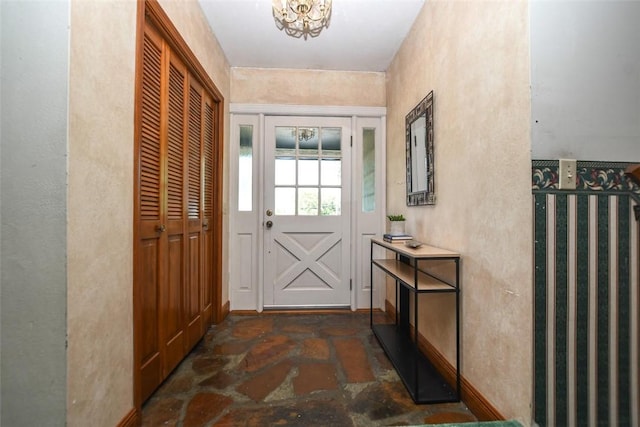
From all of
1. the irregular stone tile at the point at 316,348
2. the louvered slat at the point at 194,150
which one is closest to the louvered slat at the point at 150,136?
the louvered slat at the point at 194,150

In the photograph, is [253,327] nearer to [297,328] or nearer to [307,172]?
[297,328]

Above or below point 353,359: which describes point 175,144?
above

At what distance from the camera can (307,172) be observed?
290 centimetres

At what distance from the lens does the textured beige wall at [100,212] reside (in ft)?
3.13

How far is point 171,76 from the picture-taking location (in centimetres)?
172

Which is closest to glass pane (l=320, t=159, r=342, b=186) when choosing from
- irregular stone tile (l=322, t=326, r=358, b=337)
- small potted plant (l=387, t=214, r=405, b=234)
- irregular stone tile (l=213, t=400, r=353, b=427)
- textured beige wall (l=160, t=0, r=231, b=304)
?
small potted plant (l=387, t=214, r=405, b=234)

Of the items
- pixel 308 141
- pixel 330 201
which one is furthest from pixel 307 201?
pixel 308 141

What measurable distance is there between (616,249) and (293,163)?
240 cm

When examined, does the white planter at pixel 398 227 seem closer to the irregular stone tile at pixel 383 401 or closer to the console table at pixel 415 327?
the console table at pixel 415 327

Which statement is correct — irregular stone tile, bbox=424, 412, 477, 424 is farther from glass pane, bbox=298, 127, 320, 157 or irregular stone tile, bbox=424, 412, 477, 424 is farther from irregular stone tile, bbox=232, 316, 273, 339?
glass pane, bbox=298, 127, 320, 157

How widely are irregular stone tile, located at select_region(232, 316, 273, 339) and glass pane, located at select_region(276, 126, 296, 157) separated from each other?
165 centimetres

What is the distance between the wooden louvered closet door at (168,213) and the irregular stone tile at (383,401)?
1143mm

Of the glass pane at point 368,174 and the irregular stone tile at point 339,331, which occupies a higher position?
the glass pane at point 368,174

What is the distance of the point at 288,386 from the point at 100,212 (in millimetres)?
1338
